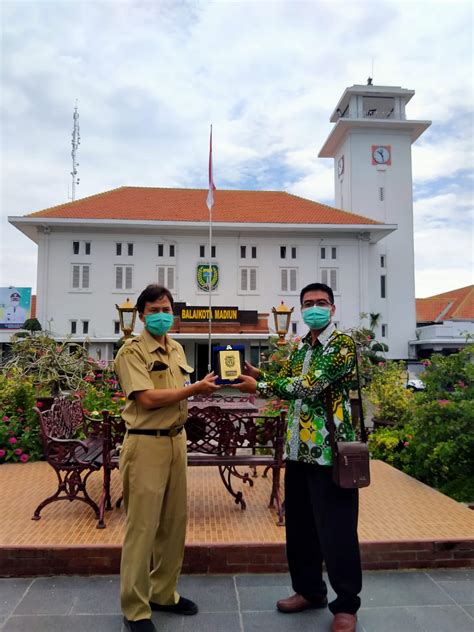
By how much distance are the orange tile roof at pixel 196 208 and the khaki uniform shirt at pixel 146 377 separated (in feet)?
86.6

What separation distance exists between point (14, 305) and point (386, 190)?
2696cm

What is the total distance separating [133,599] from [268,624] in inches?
31.7

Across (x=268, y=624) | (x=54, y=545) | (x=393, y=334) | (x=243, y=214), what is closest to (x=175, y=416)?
(x=268, y=624)

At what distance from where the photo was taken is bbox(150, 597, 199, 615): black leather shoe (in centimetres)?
271

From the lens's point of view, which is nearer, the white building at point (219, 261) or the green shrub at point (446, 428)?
the green shrub at point (446, 428)

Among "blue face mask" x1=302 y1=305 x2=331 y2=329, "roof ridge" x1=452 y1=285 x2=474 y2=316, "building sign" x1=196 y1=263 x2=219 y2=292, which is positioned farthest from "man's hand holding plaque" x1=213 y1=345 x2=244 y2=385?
"roof ridge" x1=452 y1=285 x2=474 y2=316

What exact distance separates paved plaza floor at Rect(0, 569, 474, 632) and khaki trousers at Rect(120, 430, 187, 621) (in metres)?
0.23

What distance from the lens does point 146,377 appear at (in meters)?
2.55

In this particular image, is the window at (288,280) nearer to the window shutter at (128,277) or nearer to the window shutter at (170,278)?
the window shutter at (170,278)

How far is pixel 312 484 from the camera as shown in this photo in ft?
8.70

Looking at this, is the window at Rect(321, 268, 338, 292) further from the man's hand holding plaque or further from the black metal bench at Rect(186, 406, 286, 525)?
the man's hand holding plaque

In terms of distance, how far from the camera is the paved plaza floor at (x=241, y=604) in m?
2.60

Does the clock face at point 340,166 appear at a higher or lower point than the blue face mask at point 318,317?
higher

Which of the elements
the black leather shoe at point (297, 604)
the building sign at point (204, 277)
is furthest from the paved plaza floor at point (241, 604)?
the building sign at point (204, 277)
